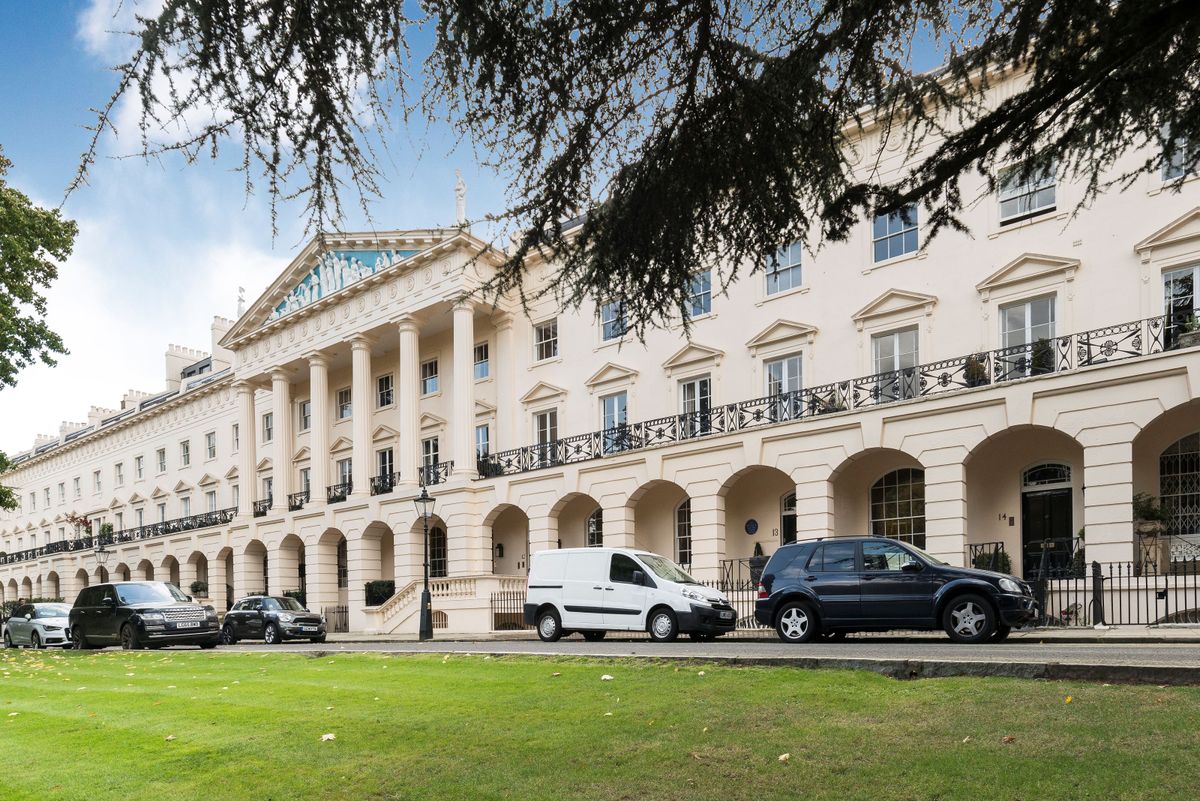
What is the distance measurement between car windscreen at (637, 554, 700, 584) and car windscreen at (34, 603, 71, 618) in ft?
64.3

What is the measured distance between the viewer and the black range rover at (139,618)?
23.5 m

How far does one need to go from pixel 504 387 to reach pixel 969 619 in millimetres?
23463

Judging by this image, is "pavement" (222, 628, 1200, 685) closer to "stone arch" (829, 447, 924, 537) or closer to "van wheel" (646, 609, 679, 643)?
"van wheel" (646, 609, 679, 643)

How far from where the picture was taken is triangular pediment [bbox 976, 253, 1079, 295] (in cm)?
2191

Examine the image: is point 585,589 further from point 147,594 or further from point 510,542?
point 510,542

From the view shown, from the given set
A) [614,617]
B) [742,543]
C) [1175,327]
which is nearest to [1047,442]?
[1175,327]

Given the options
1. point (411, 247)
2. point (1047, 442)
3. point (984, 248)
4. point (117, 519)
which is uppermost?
point (411, 247)

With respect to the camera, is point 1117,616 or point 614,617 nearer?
point 1117,616

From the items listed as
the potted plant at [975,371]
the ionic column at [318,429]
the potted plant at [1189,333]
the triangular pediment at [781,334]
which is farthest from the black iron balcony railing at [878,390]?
the ionic column at [318,429]

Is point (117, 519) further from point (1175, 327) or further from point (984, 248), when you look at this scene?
point (1175, 327)

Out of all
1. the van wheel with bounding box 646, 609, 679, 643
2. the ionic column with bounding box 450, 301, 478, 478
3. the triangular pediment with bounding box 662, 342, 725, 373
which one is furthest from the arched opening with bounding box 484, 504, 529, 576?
the van wheel with bounding box 646, 609, 679, 643

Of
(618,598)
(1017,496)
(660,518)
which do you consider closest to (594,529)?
(660,518)

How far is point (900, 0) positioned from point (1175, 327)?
17.3 meters

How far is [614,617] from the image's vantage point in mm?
19922
